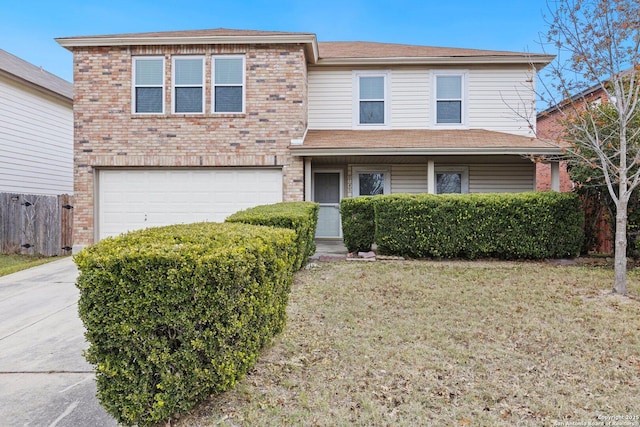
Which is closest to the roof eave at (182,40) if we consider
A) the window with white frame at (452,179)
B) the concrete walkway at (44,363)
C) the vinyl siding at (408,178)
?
the vinyl siding at (408,178)

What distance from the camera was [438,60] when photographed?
11008 mm

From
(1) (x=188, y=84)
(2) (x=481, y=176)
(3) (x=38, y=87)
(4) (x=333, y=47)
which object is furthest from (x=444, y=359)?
(3) (x=38, y=87)

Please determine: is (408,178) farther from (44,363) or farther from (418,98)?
(44,363)

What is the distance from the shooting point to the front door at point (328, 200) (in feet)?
37.5

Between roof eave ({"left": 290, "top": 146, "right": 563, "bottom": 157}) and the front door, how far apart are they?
1.88m

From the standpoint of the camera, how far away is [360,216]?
8.39 m

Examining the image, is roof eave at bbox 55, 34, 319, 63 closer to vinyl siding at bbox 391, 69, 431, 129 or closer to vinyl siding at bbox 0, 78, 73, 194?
vinyl siding at bbox 391, 69, 431, 129

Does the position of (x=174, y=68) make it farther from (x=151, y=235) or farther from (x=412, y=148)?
(x=151, y=235)

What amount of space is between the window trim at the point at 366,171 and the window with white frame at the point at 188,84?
176 inches

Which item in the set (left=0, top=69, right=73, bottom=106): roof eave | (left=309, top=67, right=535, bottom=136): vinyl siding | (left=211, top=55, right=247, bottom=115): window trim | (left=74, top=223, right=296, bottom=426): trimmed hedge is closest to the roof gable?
(left=309, top=67, right=535, bottom=136): vinyl siding

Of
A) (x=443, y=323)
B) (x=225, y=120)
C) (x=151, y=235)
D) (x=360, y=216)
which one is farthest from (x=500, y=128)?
(x=151, y=235)

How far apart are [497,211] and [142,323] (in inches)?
282

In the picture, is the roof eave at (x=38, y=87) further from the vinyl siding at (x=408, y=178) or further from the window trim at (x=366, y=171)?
the vinyl siding at (x=408, y=178)

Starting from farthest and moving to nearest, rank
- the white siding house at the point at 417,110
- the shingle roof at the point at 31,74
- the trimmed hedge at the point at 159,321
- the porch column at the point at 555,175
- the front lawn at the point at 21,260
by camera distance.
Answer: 1. the shingle roof at the point at 31,74
2. the white siding house at the point at 417,110
3. the porch column at the point at 555,175
4. the front lawn at the point at 21,260
5. the trimmed hedge at the point at 159,321
